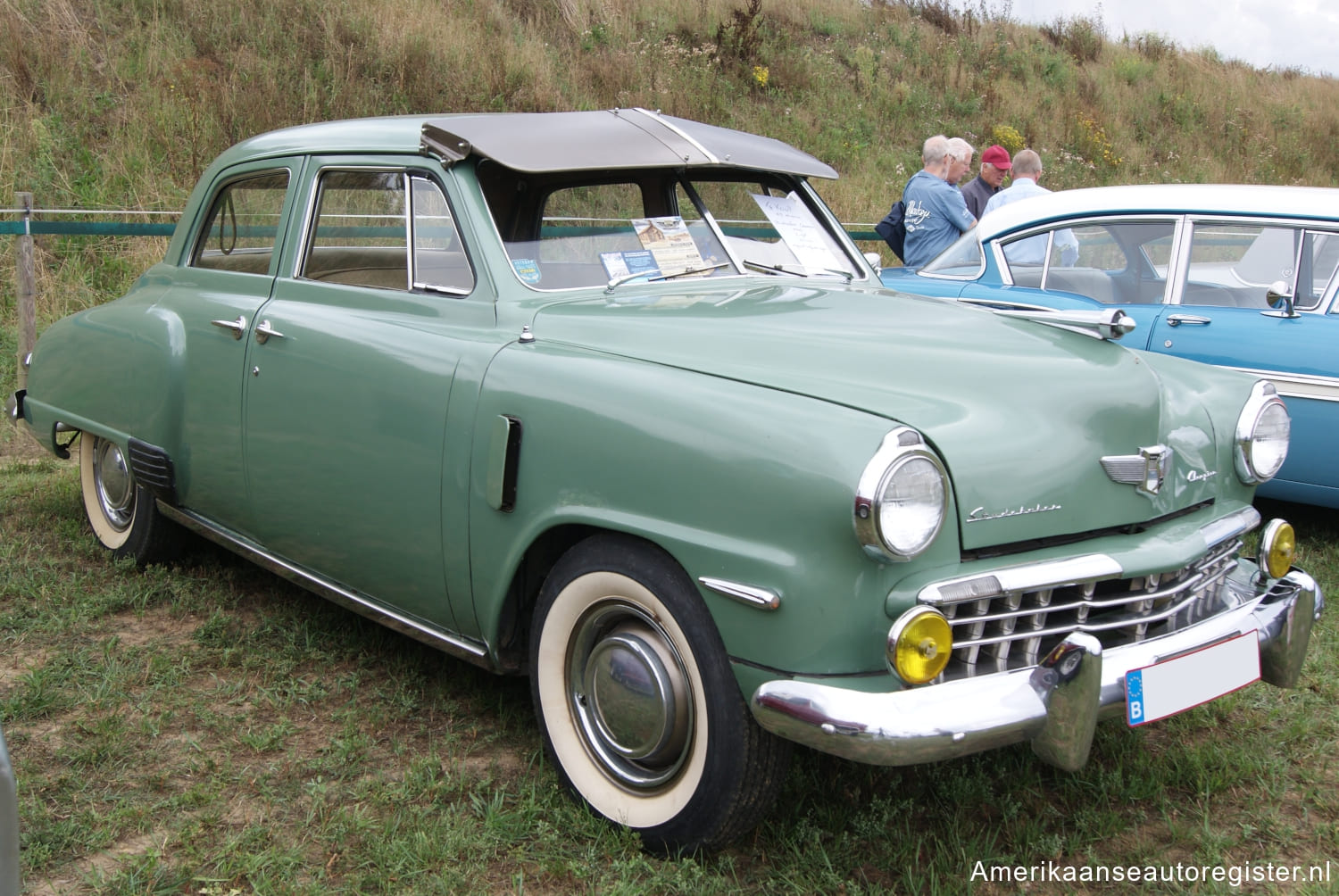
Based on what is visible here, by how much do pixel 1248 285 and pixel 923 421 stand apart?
3.40 meters

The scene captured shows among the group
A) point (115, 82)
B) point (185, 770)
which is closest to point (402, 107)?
point (115, 82)

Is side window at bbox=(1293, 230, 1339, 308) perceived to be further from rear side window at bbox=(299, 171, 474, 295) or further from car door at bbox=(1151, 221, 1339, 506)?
rear side window at bbox=(299, 171, 474, 295)

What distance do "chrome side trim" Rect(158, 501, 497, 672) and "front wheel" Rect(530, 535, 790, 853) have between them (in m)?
0.24

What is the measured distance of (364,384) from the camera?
2.99 m

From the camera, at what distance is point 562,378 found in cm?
256

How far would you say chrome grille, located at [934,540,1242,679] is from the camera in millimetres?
2164

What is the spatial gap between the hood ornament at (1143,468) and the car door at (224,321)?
2432 mm

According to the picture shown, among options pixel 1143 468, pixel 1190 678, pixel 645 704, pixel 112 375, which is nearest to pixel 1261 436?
pixel 1143 468

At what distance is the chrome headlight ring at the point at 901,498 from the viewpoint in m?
2.01

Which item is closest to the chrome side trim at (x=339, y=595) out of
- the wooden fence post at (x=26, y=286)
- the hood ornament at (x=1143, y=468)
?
the hood ornament at (x=1143, y=468)

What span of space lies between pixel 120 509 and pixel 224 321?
1.24m

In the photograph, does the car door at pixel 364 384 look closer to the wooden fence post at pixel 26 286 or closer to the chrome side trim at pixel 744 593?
the chrome side trim at pixel 744 593

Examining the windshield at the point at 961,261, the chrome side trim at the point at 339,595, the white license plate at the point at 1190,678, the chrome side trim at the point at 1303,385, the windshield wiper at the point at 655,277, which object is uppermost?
the windshield wiper at the point at 655,277

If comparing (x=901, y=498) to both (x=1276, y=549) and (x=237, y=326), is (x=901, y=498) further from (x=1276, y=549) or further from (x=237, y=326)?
(x=237, y=326)
